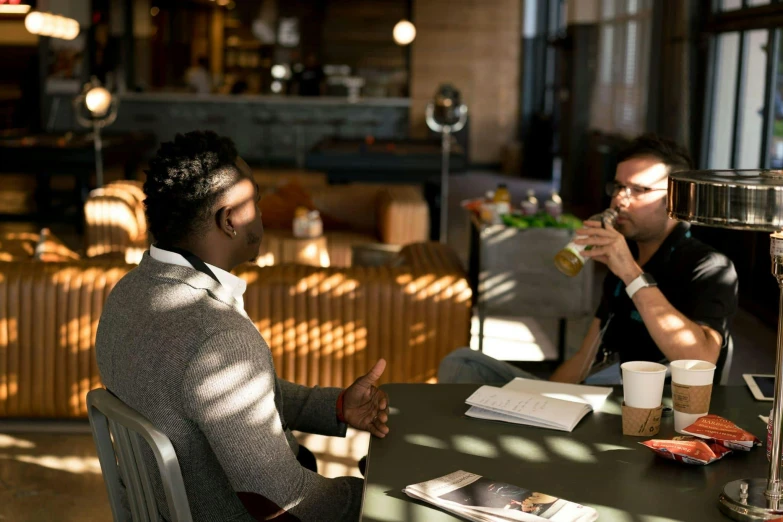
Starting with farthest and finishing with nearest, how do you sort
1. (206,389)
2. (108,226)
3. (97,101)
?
(97,101), (108,226), (206,389)

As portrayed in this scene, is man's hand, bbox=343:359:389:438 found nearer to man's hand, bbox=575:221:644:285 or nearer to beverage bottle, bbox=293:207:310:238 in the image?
man's hand, bbox=575:221:644:285

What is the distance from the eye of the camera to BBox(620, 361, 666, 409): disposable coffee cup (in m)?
1.83

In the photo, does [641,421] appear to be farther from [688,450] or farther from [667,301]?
[667,301]

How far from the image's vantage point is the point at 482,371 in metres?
2.58

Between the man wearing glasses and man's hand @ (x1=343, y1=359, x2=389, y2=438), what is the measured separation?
616mm

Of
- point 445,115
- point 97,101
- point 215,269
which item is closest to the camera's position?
point 215,269

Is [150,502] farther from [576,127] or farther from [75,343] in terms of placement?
[576,127]

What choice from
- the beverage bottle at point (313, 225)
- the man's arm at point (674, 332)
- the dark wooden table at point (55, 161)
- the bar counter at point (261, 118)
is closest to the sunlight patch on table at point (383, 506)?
the man's arm at point (674, 332)

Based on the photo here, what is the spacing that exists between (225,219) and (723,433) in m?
1.05

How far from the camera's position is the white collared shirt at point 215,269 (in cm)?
175

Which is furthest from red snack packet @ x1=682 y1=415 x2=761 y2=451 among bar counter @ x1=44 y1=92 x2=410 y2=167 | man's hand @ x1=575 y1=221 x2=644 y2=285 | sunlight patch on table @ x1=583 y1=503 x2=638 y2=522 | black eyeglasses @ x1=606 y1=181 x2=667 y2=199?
bar counter @ x1=44 y1=92 x2=410 y2=167

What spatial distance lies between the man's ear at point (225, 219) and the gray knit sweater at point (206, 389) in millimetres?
113

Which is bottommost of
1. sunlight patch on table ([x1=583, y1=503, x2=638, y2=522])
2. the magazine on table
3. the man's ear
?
sunlight patch on table ([x1=583, y1=503, x2=638, y2=522])

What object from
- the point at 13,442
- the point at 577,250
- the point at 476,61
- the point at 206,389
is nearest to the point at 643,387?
the point at 577,250
